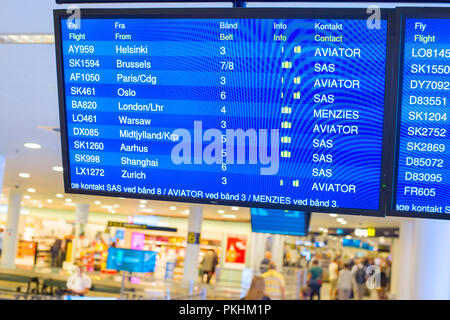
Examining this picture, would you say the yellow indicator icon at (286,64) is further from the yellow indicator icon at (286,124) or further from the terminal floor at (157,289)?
the terminal floor at (157,289)

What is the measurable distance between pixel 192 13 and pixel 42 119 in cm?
648

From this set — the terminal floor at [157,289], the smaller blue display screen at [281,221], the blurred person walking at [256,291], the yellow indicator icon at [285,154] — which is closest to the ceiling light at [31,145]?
the terminal floor at [157,289]

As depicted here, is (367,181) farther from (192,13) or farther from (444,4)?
(192,13)

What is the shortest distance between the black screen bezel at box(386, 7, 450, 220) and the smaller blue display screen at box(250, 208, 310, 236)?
32.8 feet

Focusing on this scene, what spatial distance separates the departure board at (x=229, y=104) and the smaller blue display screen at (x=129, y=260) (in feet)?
29.3

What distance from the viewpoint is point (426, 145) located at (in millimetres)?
2527

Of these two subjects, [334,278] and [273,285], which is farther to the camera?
[334,278]

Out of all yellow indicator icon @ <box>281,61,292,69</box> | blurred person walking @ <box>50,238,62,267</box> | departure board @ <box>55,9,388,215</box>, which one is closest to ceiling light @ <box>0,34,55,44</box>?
departure board @ <box>55,9,388,215</box>

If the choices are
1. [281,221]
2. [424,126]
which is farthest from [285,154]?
[281,221]

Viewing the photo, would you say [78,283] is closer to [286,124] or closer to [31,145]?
[31,145]

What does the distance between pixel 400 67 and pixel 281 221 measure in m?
10.6

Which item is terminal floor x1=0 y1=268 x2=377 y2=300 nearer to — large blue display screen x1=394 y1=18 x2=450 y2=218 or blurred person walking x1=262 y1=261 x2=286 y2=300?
blurred person walking x1=262 y1=261 x2=286 y2=300

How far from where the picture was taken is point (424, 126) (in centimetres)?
253
